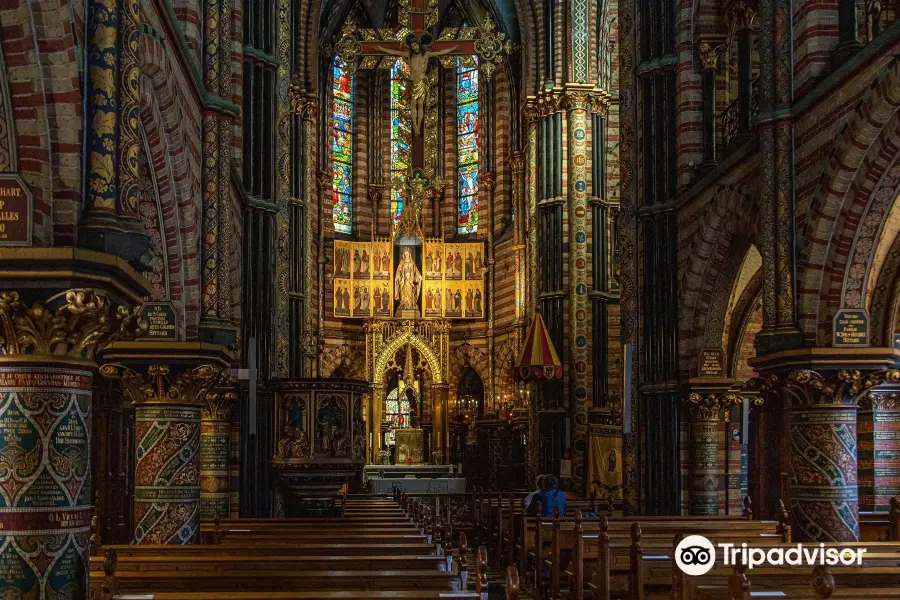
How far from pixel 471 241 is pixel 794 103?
27.2 meters

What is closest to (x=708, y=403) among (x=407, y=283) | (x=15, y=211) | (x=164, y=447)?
(x=164, y=447)

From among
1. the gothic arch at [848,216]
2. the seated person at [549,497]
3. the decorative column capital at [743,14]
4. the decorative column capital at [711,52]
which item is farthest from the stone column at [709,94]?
the seated person at [549,497]

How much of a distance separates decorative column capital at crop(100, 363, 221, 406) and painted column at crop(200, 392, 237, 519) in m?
2.57

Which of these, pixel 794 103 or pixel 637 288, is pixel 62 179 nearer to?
pixel 794 103

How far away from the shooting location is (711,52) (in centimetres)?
2042

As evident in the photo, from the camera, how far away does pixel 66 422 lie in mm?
8055

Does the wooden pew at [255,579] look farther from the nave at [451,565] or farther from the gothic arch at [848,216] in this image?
the gothic arch at [848,216]

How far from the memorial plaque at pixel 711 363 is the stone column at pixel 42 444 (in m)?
13.7

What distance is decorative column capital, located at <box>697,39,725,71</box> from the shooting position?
20406mm

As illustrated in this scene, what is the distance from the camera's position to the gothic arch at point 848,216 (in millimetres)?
13430

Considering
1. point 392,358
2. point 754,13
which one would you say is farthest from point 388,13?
point 754,13

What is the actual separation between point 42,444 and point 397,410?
3481 cm

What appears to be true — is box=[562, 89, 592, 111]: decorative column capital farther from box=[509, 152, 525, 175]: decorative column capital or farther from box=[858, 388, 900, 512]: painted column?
box=[858, 388, 900, 512]: painted column

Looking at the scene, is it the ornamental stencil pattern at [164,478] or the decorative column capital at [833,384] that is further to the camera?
the decorative column capital at [833,384]
